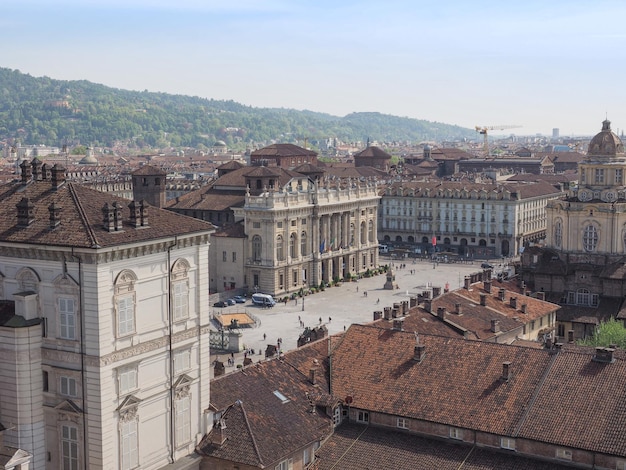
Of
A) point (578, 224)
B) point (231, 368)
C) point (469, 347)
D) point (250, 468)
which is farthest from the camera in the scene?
point (578, 224)

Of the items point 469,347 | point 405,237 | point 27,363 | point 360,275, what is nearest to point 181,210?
point 360,275

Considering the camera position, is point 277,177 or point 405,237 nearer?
point 277,177

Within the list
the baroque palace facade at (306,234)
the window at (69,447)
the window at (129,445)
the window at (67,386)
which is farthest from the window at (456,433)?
the baroque palace facade at (306,234)

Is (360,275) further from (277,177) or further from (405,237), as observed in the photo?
(405,237)

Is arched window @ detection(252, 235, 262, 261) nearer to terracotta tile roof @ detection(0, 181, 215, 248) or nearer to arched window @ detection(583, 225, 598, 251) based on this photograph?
arched window @ detection(583, 225, 598, 251)

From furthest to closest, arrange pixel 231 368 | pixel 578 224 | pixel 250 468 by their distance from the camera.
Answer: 1. pixel 578 224
2. pixel 231 368
3. pixel 250 468

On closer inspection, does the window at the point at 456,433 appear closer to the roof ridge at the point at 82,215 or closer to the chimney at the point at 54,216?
the roof ridge at the point at 82,215

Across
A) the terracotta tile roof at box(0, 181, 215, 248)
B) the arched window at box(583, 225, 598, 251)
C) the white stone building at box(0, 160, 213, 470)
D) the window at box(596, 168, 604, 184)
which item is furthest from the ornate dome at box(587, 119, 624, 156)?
the white stone building at box(0, 160, 213, 470)
